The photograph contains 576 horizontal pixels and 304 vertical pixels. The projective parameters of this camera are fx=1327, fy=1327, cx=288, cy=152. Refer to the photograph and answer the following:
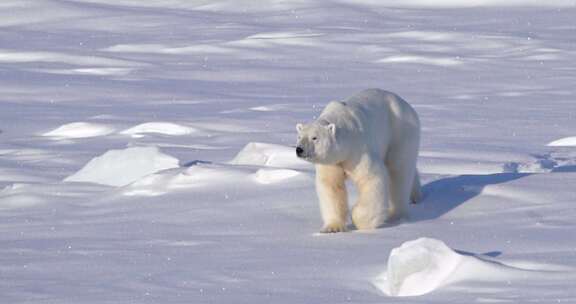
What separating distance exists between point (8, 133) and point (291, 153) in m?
3.00

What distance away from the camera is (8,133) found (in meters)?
9.32

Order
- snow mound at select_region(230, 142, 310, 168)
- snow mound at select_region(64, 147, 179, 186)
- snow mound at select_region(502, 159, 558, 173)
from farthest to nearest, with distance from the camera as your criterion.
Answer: snow mound at select_region(502, 159, 558, 173) → snow mound at select_region(230, 142, 310, 168) → snow mound at select_region(64, 147, 179, 186)

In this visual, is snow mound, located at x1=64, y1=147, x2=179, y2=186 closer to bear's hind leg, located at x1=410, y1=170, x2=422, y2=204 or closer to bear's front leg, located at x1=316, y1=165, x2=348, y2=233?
bear's hind leg, located at x1=410, y1=170, x2=422, y2=204

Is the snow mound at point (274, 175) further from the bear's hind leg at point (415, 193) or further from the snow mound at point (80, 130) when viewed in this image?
the snow mound at point (80, 130)

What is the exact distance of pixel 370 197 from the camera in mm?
5129

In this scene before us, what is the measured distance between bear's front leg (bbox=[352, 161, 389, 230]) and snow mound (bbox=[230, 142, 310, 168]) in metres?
1.76

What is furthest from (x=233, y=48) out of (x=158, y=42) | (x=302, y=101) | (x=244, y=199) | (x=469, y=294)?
(x=469, y=294)

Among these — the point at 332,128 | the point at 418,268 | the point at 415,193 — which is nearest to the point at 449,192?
the point at 415,193

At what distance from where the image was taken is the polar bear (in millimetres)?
5004

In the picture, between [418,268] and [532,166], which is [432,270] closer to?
[418,268]

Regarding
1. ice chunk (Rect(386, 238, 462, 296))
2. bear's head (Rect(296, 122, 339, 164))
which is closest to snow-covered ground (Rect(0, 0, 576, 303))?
ice chunk (Rect(386, 238, 462, 296))

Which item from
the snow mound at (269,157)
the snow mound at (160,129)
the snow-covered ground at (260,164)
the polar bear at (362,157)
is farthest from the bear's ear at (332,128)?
the snow mound at (160,129)

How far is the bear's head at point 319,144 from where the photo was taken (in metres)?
4.95

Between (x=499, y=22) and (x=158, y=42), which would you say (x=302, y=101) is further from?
(x=499, y=22)
